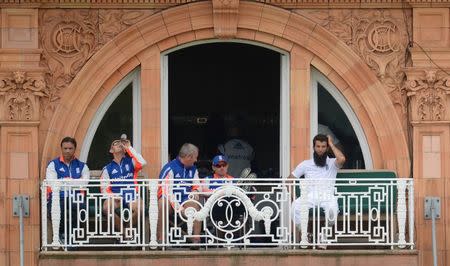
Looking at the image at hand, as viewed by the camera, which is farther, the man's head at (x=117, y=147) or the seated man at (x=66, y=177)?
the man's head at (x=117, y=147)

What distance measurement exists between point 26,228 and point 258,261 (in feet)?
10.1

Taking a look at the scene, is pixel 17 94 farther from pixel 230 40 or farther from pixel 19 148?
pixel 230 40

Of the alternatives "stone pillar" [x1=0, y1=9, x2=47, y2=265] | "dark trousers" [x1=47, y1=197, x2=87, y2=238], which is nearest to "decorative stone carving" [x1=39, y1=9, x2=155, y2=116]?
"stone pillar" [x1=0, y1=9, x2=47, y2=265]

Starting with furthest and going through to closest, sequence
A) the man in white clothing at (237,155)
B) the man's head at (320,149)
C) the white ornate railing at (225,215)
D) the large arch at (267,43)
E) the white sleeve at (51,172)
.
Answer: the man in white clothing at (237,155), the large arch at (267,43), the white sleeve at (51,172), the man's head at (320,149), the white ornate railing at (225,215)

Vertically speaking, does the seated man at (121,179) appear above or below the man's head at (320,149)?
below

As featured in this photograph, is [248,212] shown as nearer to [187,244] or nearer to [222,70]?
[187,244]

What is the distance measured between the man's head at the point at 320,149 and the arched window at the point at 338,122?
98cm

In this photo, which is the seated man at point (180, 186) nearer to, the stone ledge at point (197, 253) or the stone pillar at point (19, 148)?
the stone ledge at point (197, 253)

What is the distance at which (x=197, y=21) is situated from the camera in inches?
894

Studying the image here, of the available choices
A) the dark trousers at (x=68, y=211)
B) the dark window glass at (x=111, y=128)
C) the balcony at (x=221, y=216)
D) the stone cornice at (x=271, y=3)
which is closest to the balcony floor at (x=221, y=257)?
the balcony at (x=221, y=216)

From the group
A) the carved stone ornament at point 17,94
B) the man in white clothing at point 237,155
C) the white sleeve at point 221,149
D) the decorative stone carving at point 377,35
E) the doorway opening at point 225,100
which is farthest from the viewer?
the white sleeve at point 221,149

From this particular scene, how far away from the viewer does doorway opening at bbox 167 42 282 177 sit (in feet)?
76.9

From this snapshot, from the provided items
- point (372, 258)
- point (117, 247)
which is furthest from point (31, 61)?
point (372, 258)

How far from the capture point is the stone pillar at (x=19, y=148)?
22.4 meters
